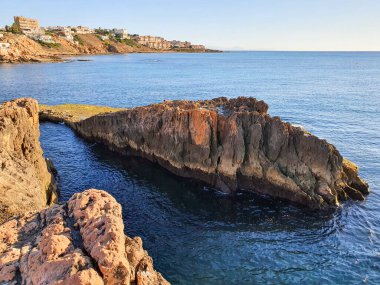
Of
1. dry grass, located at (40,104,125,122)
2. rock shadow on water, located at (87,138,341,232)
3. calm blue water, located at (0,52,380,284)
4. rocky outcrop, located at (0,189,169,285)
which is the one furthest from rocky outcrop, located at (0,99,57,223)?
dry grass, located at (40,104,125,122)

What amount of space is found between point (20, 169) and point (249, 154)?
27.6m

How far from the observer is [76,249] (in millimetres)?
16469

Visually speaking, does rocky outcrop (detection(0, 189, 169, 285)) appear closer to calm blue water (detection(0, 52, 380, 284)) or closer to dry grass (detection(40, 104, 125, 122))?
calm blue water (detection(0, 52, 380, 284))

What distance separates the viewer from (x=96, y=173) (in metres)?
50.2

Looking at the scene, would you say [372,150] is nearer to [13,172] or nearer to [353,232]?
[353,232]

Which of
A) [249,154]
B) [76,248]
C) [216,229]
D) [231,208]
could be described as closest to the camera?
[76,248]

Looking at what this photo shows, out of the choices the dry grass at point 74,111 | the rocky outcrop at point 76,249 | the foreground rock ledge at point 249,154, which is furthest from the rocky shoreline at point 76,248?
the dry grass at point 74,111

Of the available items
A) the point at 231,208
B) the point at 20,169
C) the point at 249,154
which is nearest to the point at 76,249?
the point at 20,169

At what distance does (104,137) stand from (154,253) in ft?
116

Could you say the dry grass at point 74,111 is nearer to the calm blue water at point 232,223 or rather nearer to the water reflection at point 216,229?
the calm blue water at point 232,223

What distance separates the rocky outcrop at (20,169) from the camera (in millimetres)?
28781

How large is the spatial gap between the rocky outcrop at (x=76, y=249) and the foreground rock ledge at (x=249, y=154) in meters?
28.3

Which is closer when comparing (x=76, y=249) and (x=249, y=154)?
(x=76, y=249)

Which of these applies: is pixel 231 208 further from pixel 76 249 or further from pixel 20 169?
pixel 76 249
